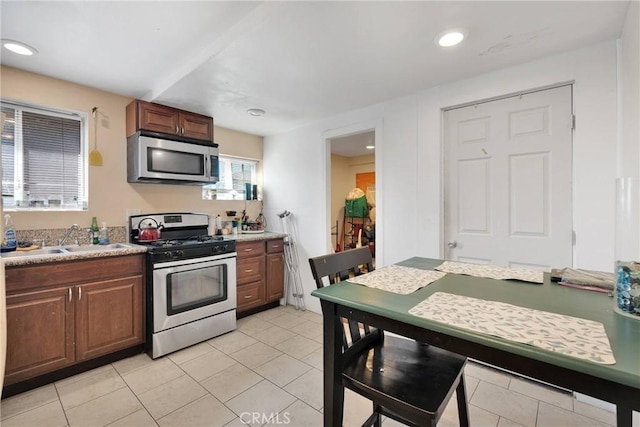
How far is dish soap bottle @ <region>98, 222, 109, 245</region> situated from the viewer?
256 centimetres

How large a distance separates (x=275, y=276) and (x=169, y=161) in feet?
5.76

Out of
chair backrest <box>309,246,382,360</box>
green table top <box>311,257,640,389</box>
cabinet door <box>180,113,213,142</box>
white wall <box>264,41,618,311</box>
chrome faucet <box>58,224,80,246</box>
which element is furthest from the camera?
Result: cabinet door <box>180,113,213,142</box>

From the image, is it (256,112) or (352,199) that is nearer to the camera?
(256,112)

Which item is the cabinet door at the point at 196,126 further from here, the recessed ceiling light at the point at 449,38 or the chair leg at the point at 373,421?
the chair leg at the point at 373,421

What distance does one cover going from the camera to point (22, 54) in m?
2.00

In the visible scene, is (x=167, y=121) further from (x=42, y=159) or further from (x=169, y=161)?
(x=42, y=159)

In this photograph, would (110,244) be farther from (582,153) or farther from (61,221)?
(582,153)

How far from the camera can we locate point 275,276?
3.50m

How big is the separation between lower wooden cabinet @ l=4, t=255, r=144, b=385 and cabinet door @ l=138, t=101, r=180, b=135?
1.24 metres

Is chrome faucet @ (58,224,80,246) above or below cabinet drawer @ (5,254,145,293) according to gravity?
above

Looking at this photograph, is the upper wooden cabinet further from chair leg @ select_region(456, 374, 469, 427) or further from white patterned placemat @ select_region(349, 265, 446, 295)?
chair leg @ select_region(456, 374, 469, 427)

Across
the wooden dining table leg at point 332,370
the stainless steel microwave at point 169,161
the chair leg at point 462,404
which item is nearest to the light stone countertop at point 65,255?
the stainless steel microwave at point 169,161

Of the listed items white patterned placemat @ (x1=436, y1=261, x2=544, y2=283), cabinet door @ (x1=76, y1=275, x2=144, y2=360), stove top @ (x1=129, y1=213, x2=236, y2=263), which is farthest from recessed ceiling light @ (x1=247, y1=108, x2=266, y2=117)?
white patterned placemat @ (x1=436, y1=261, x2=544, y2=283)

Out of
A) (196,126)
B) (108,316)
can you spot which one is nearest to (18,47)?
(196,126)
